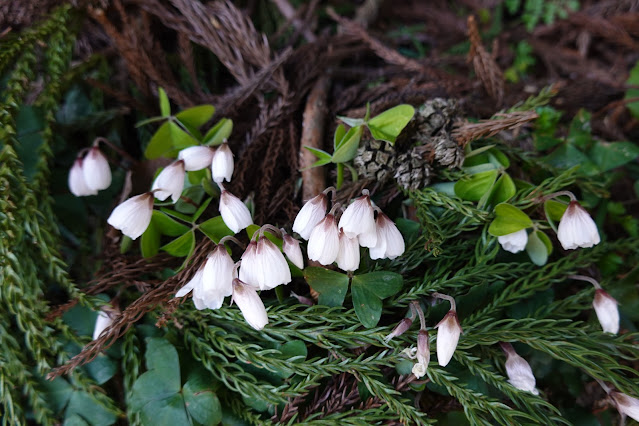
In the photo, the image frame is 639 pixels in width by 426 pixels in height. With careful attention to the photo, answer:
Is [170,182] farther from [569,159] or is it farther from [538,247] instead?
[569,159]

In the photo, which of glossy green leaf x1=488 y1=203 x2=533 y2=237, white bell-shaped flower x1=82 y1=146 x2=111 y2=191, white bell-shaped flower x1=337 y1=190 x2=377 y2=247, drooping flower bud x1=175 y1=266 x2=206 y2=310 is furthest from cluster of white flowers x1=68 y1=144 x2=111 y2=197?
glossy green leaf x1=488 y1=203 x2=533 y2=237

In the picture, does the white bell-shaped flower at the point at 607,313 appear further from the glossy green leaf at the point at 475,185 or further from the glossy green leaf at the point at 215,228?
the glossy green leaf at the point at 215,228

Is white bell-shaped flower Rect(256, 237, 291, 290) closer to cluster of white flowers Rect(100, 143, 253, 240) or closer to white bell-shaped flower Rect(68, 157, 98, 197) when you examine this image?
cluster of white flowers Rect(100, 143, 253, 240)

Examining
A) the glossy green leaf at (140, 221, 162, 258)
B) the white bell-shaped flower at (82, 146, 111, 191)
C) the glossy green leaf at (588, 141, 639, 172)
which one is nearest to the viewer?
the glossy green leaf at (140, 221, 162, 258)

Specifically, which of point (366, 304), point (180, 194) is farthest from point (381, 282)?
point (180, 194)

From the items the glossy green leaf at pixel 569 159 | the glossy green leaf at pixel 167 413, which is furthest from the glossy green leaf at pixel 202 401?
the glossy green leaf at pixel 569 159

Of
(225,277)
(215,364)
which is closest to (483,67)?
(225,277)

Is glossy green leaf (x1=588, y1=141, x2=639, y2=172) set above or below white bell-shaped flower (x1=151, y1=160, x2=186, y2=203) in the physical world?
below
